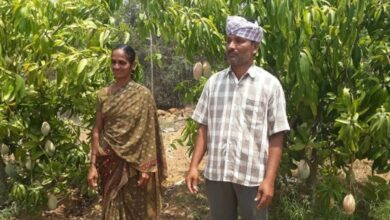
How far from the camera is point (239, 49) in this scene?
1.99m

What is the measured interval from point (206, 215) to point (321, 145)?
104 cm

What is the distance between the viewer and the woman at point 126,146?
2.56 m

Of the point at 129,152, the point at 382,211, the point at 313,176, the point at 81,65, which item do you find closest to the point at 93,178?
the point at 129,152

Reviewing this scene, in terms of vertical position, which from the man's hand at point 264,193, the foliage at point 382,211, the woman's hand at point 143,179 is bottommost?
the foliage at point 382,211

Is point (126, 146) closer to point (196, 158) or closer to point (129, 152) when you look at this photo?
point (129, 152)

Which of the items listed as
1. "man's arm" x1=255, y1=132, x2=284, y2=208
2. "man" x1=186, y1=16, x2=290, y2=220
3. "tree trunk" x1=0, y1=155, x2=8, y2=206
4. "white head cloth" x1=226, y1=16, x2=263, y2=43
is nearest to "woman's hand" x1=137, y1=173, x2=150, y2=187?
"man" x1=186, y1=16, x2=290, y2=220

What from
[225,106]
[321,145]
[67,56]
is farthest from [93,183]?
[321,145]

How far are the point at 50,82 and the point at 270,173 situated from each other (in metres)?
1.91

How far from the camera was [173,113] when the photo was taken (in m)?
9.34

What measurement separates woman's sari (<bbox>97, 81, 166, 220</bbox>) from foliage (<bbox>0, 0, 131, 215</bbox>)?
0.31m

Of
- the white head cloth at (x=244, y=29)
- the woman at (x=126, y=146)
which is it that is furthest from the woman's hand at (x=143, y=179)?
the white head cloth at (x=244, y=29)

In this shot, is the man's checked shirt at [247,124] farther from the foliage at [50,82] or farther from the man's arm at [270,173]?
the foliage at [50,82]

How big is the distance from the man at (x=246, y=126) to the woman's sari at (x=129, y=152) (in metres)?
0.61

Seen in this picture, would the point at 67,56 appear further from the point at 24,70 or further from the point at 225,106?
the point at 225,106
